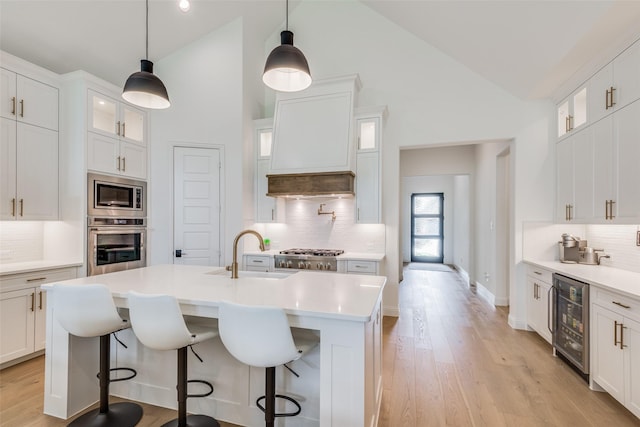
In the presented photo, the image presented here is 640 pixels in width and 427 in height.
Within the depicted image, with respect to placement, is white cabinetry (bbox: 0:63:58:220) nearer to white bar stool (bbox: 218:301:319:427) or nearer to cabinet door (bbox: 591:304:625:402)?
white bar stool (bbox: 218:301:319:427)

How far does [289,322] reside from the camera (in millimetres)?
1491

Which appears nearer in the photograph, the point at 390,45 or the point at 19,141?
the point at 19,141

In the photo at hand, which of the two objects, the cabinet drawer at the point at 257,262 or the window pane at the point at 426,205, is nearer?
the cabinet drawer at the point at 257,262

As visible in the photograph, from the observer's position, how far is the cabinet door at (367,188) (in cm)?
394

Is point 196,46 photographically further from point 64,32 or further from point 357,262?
point 357,262

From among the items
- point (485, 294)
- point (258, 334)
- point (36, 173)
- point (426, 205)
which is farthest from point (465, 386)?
point (426, 205)

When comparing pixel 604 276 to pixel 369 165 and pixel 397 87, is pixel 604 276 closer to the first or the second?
pixel 369 165

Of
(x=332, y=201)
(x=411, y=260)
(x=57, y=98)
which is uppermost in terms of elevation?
(x=57, y=98)

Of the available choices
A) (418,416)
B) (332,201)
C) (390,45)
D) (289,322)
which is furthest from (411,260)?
(289,322)

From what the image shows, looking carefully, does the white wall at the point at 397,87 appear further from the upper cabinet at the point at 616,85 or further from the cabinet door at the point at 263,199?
the cabinet door at the point at 263,199

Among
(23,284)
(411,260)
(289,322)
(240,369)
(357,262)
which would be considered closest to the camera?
(289,322)

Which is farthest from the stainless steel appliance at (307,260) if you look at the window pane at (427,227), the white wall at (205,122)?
the window pane at (427,227)

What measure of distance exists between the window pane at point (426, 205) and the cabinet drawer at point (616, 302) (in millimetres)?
7324

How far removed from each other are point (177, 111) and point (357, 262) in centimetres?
328
